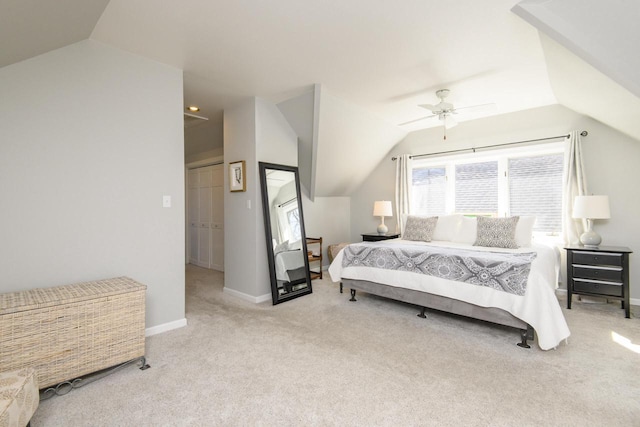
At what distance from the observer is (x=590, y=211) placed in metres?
3.42

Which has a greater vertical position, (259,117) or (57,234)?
(259,117)

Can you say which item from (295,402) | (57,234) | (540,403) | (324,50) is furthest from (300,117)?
(540,403)

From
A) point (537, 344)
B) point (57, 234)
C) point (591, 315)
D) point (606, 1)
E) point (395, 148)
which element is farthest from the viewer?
point (395, 148)

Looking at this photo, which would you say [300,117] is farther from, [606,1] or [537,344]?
[537,344]

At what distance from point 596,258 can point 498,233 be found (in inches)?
37.3

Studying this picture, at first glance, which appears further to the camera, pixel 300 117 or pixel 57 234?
pixel 300 117

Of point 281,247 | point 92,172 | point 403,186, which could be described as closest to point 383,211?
point 403,186

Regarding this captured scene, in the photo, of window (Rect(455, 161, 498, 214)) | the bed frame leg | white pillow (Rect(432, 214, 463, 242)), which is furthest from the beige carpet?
window (Rect(455, 161, 498, 214))

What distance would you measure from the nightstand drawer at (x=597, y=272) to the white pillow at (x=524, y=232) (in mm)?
506

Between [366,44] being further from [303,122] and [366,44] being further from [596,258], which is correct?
[596,258]

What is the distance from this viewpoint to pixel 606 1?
1.67m

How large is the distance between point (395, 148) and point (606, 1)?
3.80m

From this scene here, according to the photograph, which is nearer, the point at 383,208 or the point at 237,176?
the point at 237,176

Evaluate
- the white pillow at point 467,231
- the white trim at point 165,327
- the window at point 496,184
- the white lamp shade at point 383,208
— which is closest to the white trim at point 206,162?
A: the white lamp shade at point 383,208
